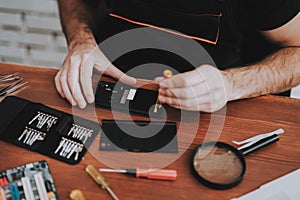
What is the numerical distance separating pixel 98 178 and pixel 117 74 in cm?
31

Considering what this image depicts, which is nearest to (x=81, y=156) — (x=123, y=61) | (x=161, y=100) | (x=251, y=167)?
(x=161, y=100)

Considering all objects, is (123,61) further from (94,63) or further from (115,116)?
(115,116)

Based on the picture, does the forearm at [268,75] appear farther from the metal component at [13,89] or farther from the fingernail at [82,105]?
the metal component at [13,89]

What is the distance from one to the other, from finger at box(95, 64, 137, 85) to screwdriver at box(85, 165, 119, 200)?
26cm

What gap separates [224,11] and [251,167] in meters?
0.47

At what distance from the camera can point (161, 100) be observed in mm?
928

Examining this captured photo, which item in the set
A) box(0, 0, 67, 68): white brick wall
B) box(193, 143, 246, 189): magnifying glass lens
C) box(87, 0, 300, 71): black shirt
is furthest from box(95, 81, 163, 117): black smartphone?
box(0, 0, 67, 68): white brick wall

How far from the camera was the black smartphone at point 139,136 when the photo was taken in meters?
0.84

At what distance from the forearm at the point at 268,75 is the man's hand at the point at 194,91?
1.8 inches

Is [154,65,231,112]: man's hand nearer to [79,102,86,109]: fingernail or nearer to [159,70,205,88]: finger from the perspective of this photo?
[159,70,205,88]: finger

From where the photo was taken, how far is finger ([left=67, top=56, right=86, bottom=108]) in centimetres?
93

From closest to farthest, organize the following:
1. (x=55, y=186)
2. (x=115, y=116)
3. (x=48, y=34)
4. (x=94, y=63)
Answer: (x=55, y=186) < (x=115, y=116) < (x=94, y=63) < (x=48, y=34)

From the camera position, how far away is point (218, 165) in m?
0.80

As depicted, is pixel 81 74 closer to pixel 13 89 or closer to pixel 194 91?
pixel 13 89
